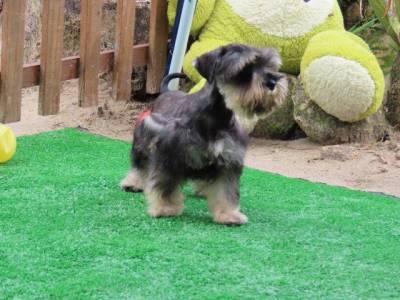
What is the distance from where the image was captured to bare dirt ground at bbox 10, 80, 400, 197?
7.03m

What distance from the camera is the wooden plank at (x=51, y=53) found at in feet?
24.0

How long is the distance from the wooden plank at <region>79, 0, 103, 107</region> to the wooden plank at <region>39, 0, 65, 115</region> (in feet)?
1.00

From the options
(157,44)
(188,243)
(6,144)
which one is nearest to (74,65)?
(157,44)

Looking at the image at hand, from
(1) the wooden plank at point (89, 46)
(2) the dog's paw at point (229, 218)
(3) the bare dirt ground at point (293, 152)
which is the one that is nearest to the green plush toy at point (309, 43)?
(3) the bare dirt ground at point (293, 152)

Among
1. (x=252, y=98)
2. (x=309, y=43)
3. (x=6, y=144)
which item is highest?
(x=252, y=98)

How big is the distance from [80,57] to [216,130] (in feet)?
9.85

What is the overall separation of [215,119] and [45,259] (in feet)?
4.43

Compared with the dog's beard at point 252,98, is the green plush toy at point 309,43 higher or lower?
lower

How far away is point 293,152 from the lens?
7.80 meters

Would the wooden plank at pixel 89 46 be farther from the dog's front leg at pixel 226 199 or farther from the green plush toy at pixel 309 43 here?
the dog's front leg at pixel 226 199

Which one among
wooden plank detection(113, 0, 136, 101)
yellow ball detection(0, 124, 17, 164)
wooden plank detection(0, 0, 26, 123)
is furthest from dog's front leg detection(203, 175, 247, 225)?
wooden plank detection(113, 0, 136, 101)

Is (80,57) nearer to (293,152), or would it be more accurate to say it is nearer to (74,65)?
(74,65)

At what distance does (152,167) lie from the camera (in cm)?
530

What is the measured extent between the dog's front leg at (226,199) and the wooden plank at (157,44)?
341 centimetres
